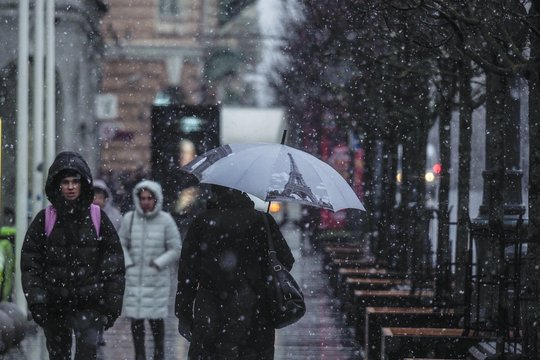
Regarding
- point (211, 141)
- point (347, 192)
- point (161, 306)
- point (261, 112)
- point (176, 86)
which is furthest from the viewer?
point (176, 86)

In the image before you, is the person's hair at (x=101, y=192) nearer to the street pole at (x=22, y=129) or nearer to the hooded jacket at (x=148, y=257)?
the street pole at (x=22, y=129)

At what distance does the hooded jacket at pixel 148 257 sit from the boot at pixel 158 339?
67 millimetres

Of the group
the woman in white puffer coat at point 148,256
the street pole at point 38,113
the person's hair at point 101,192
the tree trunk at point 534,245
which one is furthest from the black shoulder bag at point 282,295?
the street pole at point 38,113

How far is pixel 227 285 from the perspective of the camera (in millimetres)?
6824

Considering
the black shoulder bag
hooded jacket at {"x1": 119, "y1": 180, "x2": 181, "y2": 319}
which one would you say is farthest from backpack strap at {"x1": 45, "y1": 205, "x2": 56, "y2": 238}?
hooded jacket at {"x1": 119, "y1": 180, "x2": 181, "y2": 319}

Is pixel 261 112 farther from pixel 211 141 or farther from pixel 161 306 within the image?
pixel 161 306

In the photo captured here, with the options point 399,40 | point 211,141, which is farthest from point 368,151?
point 399,40

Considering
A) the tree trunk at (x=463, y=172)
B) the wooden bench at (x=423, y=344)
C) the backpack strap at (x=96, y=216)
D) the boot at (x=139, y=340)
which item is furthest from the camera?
the tree trunk at (x=463, y=172)

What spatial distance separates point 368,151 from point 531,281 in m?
17.8

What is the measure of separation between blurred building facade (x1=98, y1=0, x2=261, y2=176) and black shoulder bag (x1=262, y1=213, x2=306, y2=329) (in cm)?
3038

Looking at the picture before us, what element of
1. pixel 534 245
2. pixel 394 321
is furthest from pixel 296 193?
pixel 394 321

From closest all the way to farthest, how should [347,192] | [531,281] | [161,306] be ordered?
[347,192], [531,281], [161,306]

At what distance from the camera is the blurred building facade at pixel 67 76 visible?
1084 inches

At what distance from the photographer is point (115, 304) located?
7.57 m
